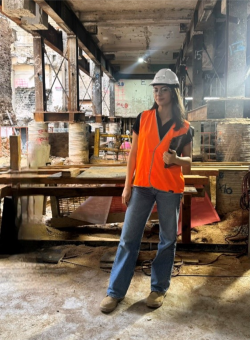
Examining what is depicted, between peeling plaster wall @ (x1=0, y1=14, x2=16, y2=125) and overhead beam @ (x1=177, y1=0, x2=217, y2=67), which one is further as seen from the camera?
peeling plaster wall @ (x1=0, y1=14, x2=16, y2=125)

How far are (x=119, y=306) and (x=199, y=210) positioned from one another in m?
2.82

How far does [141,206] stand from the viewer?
9.39 feet

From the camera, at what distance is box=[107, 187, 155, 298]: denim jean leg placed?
9.40 feet

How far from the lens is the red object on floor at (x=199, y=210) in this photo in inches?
206

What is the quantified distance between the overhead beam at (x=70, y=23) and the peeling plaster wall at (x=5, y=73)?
8366 millimetres

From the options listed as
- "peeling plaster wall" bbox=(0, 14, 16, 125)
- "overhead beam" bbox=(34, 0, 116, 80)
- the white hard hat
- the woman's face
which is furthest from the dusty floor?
"peeling plaster wall" bbox=(0, 14, 16, 125)

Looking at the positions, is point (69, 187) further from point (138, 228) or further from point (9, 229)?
point (138, 228)

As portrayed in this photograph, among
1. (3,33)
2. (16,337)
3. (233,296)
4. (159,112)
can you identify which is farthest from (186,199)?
(3,33)

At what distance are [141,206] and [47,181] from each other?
1856mm

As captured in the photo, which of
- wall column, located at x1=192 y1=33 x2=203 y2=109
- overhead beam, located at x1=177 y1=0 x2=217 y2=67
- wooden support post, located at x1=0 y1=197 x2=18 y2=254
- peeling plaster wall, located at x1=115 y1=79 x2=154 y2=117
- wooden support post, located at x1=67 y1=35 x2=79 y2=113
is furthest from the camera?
peeling plaster wall, located at x1=115 y1=79 x2=154 y2=117

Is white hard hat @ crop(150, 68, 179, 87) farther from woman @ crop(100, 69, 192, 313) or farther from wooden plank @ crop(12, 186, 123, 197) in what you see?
wooden plank @ crop(12, 186, 123, 197)

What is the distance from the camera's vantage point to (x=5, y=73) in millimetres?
21766

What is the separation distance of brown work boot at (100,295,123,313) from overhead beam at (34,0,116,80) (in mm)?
7187

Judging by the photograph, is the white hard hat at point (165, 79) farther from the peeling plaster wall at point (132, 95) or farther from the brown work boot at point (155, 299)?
the peeling plaster wall at point (132, 95)
